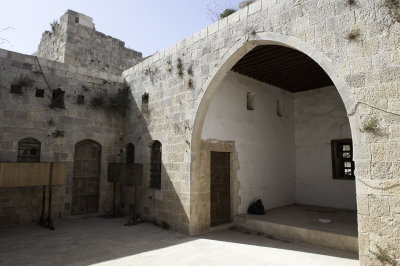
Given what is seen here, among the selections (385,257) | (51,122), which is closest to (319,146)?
(385,257)

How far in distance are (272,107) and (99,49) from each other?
6860 mm

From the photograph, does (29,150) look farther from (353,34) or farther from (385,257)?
(385,257)

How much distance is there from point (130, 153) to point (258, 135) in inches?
153

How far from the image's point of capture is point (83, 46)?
33.6 feet

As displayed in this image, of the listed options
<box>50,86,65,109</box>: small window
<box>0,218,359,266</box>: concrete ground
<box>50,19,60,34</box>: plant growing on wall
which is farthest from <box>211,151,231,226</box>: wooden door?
<box>50,19,60,34</box>: plant growing on wall

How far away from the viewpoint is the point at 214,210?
22.6 ft

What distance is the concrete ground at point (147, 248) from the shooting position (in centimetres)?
450

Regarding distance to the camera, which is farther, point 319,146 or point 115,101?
point 319,146

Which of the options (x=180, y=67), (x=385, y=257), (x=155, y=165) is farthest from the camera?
(x=155, y=165)

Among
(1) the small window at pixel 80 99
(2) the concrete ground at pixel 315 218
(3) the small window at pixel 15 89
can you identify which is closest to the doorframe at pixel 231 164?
(2) the concrete ground at pixel 315 218

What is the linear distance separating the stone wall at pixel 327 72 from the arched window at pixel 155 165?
0.31 meters

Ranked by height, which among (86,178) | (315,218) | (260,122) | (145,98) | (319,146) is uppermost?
(145,98)

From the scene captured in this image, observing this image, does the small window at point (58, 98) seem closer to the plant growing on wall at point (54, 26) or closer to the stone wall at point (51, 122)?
the stone wall at point (51, 122)

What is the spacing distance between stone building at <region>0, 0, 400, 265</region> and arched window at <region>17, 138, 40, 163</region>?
0.14 m
